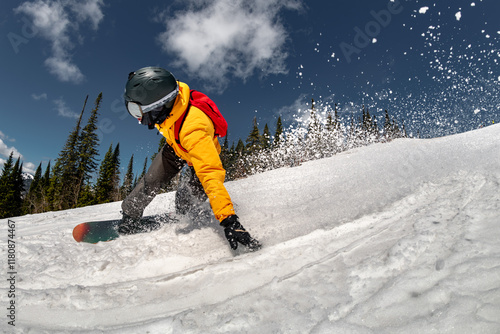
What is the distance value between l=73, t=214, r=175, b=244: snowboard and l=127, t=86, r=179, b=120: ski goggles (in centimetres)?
147

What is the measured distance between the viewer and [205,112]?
269 cm

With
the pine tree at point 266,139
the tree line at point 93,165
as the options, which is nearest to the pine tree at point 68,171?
the tree line at point 93,165

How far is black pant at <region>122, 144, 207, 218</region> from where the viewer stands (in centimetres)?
321

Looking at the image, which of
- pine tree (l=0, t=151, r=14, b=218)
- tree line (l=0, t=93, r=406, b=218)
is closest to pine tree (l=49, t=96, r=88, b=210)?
tree line (l=0, t=93, r=406, b=218)

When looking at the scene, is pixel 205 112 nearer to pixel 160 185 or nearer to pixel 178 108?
pixel 178 108

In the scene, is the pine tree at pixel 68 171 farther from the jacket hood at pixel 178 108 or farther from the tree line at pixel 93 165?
the jacket hood at pixel 178 108

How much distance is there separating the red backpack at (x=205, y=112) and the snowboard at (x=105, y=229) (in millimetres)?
1241

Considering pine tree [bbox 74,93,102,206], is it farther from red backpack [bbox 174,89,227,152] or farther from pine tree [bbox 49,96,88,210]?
red backpack [bbox 174,89,227,152]

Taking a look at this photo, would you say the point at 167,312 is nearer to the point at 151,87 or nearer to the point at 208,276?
the point at 208,276

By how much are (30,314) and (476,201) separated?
3.29 metres

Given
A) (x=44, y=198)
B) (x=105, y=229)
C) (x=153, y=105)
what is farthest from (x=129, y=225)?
(x=44, y=198)

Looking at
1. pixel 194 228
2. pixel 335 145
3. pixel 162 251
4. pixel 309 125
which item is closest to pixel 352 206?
pixel 194 228

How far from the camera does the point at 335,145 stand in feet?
66.2

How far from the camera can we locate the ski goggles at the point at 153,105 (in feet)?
8.28
